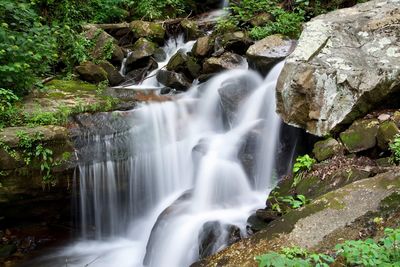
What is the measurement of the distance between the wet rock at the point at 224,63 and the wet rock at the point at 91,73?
86.1 inches

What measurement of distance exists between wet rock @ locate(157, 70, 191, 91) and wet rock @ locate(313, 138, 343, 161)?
3.63 meters

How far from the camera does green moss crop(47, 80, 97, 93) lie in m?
7.38

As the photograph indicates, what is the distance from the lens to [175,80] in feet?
26.5

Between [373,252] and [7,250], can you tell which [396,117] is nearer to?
[373,252]

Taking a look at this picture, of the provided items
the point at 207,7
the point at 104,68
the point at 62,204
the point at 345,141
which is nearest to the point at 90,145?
the point at 62,204

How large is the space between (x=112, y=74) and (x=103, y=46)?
37.3 inches

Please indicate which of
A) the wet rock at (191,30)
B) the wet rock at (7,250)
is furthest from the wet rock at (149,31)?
the wet rock at (7,250)

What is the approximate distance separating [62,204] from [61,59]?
3.77 m

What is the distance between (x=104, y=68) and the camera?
331 inches

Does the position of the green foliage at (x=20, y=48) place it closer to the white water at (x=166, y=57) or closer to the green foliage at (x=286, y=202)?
the white water at (x=166, y=57)

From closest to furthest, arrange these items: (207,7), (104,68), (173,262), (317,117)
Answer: (173,262), (317,117), (104,68), (207,7)

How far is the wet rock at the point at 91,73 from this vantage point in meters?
8.15

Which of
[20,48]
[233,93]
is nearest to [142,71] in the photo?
[233,93]

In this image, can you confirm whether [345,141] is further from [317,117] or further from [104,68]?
[104,68]
